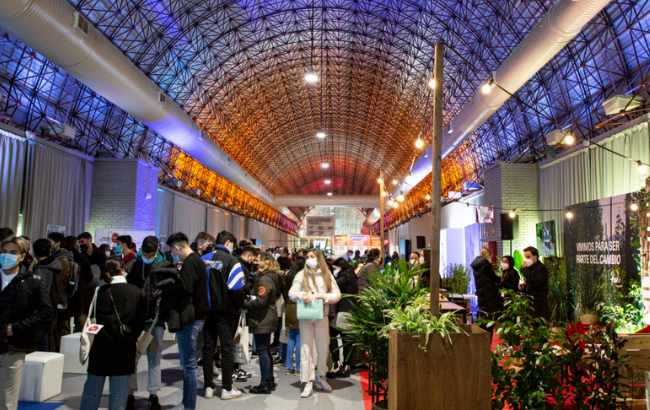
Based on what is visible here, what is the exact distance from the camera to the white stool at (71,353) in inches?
237

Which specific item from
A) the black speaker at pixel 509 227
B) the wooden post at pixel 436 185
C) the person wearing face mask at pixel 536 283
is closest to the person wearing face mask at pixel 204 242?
the wooden post at pixel 436 185

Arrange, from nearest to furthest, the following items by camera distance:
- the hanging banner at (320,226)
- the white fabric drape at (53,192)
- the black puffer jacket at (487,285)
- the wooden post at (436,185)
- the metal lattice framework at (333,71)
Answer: the wooden post at (436,185) → the black puffer jacket at (487,285) → the white fabric drape at (53,192) → the metal lattice framework at (333,71) → the hanging banner at (320,226)

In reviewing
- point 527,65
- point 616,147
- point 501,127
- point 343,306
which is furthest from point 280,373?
point 501,127

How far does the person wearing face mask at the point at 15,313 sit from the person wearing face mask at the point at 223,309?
153 cm

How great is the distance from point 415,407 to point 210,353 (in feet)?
8.49

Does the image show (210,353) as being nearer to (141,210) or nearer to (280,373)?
(280,373)

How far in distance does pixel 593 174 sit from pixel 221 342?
9.31 meters

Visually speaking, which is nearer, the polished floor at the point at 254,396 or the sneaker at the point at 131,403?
the sneaker at the point at 131,403

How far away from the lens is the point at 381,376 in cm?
413

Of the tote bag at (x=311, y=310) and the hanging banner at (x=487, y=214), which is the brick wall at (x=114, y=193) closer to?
the hanging banner at (x=487, y=214)

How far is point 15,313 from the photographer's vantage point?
3.64 meters

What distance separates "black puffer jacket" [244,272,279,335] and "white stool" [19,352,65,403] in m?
2.10

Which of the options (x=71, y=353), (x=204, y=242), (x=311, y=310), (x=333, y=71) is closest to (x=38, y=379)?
(x=71, y=353)

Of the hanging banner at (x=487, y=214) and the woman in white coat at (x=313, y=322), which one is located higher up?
the hanging banner at (x=487, y=214)
